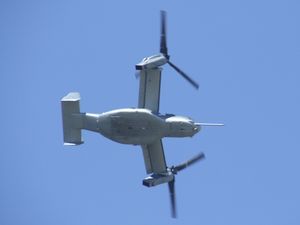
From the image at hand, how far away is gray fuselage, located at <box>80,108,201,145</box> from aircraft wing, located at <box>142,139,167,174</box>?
10.2ft

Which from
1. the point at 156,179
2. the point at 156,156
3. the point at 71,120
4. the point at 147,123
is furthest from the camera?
the point at 156,156

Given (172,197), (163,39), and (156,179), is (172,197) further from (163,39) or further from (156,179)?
(163,39)

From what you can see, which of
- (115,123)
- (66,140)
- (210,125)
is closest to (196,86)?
(210,125)

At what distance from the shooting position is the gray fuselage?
5688 cm

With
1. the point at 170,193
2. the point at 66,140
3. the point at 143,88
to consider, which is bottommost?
the point at 170,193

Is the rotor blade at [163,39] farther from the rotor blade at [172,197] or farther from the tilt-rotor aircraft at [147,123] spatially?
the rotor blade at [172,197]

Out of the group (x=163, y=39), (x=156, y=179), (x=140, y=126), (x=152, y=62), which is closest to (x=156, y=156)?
(x=156, y=179)

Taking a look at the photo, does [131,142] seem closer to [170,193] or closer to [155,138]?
[155,138]

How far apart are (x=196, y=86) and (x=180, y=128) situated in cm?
356

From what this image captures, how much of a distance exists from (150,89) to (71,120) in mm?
6637

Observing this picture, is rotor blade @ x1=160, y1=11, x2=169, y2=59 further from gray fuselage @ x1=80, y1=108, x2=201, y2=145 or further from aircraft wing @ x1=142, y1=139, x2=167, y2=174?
aircraft wing @ x1=142, y1=139, x2=167, y2=174

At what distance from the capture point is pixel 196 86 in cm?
5797

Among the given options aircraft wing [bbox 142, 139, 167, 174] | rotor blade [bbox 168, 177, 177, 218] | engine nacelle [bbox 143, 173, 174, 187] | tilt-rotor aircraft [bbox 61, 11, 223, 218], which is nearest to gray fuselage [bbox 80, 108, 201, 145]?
tilt-rotor aircraft [bbox 61, 11, 223, 218]

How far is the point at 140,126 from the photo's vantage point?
57125 mm
